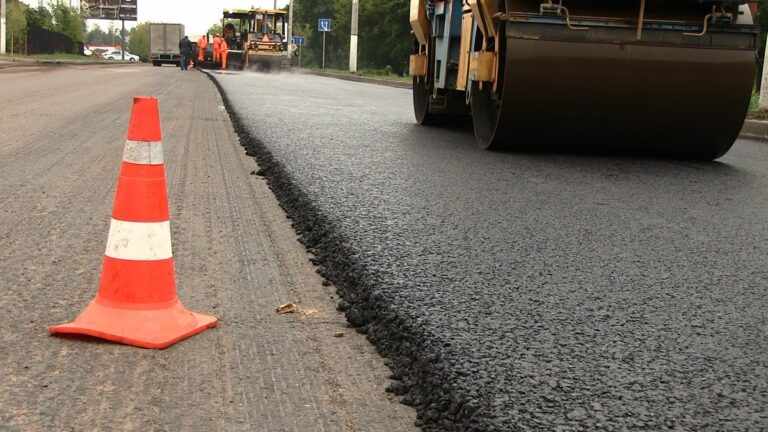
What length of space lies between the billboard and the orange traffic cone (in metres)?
86.4

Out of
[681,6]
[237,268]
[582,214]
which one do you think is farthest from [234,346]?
[681,6]

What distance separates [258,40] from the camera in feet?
141

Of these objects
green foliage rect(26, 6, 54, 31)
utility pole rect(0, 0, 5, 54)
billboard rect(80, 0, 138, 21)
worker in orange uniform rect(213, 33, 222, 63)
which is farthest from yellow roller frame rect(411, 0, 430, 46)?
billboard rect(80, 0, 138, 21)

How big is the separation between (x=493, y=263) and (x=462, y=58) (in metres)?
5.41

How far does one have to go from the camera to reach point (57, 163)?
6719 mm

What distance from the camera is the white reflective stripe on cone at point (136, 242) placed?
2.98 metres

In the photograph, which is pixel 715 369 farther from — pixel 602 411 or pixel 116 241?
pixel 116 241

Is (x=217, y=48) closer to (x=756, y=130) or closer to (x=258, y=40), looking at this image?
(x=258, y=40)

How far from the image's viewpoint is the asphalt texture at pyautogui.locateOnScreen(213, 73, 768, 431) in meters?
2.41

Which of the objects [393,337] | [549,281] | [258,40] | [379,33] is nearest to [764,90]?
[549,281]

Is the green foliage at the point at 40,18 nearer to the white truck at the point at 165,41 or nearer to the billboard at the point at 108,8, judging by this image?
the billboard at the point at 108,8

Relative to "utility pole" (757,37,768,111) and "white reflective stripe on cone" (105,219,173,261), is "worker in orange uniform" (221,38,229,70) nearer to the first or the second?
"utility pole" (757,37,768,111)

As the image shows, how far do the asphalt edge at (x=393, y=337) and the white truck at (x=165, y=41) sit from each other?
52.3 meters

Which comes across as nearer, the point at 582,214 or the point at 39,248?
the point at 39,248
